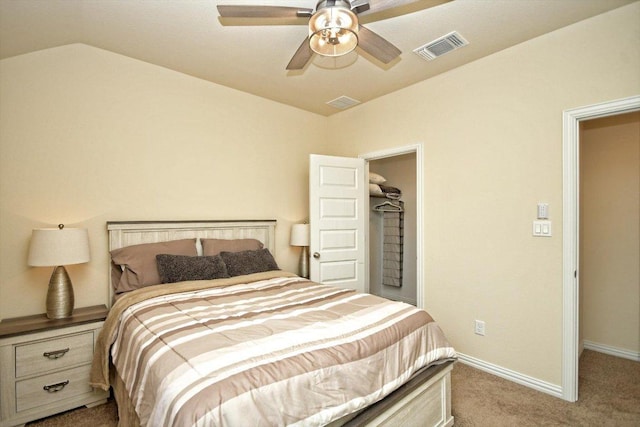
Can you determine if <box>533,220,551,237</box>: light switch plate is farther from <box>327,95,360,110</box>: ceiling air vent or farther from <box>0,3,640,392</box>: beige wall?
<box>327,95,360,110</box>: ceiling air vent

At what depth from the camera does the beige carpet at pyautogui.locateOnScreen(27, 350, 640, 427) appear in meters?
2.03

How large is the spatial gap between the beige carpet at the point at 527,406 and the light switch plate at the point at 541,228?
3.97ft

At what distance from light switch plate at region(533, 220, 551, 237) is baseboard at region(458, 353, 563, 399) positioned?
1.13 m

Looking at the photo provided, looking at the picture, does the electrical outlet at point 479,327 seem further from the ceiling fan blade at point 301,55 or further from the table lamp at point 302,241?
the ceiling fan blade at point 301,55

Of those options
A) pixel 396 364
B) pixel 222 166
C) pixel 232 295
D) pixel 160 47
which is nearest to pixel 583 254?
pixel 396 364

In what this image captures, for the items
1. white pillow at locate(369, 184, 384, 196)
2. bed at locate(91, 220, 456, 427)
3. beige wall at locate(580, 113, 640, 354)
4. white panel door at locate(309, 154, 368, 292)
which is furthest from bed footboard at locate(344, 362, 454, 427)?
white pillow at locate(369, 184, 384, 196)

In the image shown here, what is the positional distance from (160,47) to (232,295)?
83.6 inches

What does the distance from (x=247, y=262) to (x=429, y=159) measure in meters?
2.08

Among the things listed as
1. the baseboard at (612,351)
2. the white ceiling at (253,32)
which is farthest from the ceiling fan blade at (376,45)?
the baseboard at (612,351)

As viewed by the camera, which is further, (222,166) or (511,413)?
(222,166)

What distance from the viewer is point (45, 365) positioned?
81.4 inches

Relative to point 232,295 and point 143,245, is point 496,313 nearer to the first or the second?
point 232,295

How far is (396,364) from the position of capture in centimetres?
161

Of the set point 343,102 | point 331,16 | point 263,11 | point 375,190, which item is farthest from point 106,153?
point 375,190
